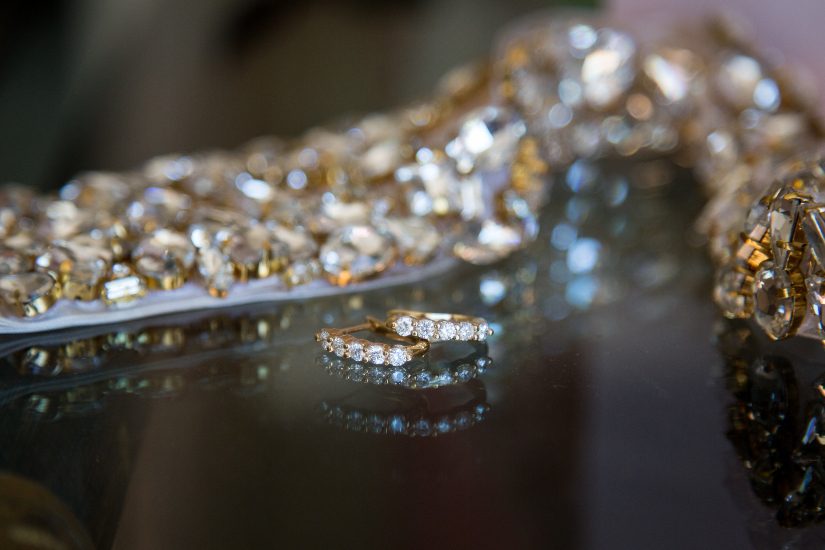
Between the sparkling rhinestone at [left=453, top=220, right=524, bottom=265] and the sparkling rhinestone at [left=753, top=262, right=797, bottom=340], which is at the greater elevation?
the sparkling rhinestone at [left=453, top=220, right=524, bottom=265]

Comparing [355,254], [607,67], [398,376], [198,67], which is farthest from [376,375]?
[198,67]

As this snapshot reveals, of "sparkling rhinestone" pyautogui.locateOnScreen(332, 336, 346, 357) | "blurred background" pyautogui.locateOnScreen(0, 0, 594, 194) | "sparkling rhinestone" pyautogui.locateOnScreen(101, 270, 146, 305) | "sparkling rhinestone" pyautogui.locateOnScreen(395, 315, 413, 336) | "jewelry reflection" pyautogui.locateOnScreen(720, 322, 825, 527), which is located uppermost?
"blurred background" pyautogui.locateOnScreen(0, 0, 594, 194)

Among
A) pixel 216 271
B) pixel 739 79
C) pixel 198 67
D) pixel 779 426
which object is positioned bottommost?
pixel 779 426

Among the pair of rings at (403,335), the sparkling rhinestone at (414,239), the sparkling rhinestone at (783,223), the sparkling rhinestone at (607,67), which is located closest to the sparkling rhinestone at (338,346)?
the pair of rings at (403,335)

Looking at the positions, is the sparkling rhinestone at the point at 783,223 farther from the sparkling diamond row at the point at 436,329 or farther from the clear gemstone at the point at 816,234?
the sparkling diamond row at the point at 436,329

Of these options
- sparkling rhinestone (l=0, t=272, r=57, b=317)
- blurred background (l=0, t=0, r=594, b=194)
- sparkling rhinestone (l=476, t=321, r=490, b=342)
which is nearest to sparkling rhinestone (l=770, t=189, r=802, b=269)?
sparkling rhinestone (l=476, t=321, r=490, b=342)

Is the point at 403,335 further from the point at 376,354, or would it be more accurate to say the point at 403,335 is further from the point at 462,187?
the point at 462,187

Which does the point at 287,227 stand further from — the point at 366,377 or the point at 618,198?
the point at 618,198

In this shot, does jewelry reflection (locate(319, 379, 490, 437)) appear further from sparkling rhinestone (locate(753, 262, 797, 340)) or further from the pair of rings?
sparkling rhinestone (locate(753, 262, 797, 340))
